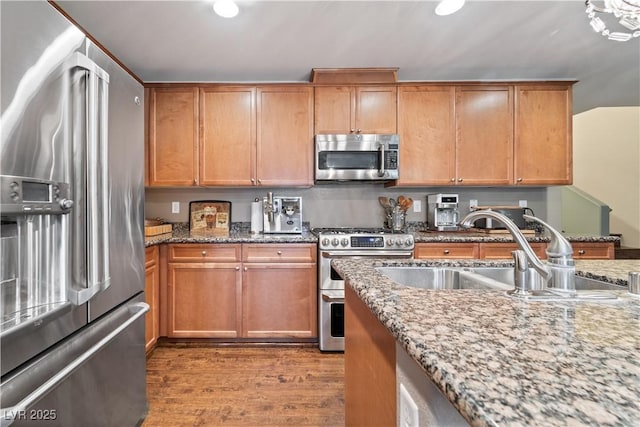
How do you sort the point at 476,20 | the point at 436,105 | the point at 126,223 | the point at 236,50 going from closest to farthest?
the point at 126,223, the point at 476,20, the point at 236,50, the point at 436,105

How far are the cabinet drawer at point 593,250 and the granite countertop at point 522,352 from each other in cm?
224

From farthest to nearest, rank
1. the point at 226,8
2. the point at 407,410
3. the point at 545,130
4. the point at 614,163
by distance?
1. the point at 614,163
2. the point at 545,130
3. the point at 226,8
4. the point at 407,410

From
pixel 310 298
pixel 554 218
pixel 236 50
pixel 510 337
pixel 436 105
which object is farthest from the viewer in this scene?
pixel 554 218

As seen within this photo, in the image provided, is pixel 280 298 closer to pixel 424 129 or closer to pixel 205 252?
pixel 205 252

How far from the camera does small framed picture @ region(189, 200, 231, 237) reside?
10.2 ft

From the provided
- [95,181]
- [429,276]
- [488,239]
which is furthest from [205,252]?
[488,239]

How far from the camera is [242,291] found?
8.31 ft

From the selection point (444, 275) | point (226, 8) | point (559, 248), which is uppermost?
point (226, 8)

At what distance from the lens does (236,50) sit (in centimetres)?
237

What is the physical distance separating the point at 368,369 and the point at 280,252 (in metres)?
1.68

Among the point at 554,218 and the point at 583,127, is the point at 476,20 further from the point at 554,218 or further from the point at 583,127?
the point at 583,127

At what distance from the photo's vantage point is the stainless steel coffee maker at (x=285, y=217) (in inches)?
112

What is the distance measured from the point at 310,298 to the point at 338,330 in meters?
0.33

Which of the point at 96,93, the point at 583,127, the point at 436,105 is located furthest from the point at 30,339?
the point at 583,127
